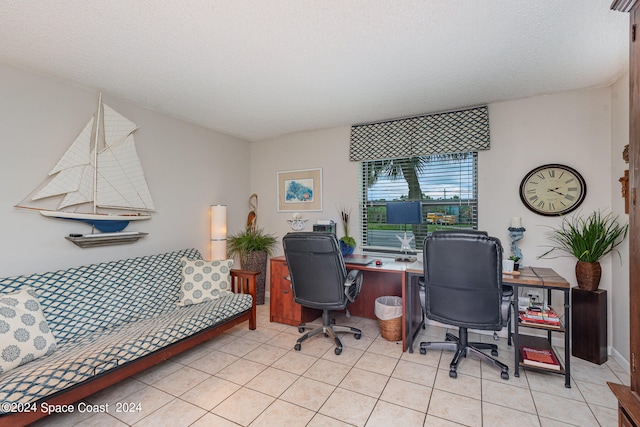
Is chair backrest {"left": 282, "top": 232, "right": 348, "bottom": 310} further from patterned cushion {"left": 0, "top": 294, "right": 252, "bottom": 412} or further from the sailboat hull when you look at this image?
the sailboat hull

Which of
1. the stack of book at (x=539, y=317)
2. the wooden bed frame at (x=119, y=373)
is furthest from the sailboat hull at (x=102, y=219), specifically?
the stack of book at (x=539, y=317)

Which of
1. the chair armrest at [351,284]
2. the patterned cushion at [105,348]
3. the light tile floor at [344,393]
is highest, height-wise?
the chair armrest at [351,284]

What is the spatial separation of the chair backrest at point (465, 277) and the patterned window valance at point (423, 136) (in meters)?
1.38

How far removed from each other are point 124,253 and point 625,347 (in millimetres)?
4529

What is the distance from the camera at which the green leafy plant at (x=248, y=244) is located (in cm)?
397

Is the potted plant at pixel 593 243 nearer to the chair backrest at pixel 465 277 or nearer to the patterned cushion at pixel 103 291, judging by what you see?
the chair backrest at pixel 465 277

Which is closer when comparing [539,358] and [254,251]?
[539,358]

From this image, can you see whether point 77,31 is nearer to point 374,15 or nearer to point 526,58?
point 374,15

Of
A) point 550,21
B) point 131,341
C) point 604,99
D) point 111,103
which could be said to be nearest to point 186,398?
point 131,341

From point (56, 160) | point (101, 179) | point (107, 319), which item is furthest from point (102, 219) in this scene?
point (107, 319)

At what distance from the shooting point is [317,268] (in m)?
2.64

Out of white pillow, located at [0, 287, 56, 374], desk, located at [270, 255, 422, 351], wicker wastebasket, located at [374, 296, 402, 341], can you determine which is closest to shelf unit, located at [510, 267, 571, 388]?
desk, located at [270, 255, 422, 351]

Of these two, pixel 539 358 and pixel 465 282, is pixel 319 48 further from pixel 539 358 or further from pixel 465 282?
pixel 539 358

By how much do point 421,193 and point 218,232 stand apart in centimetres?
257
